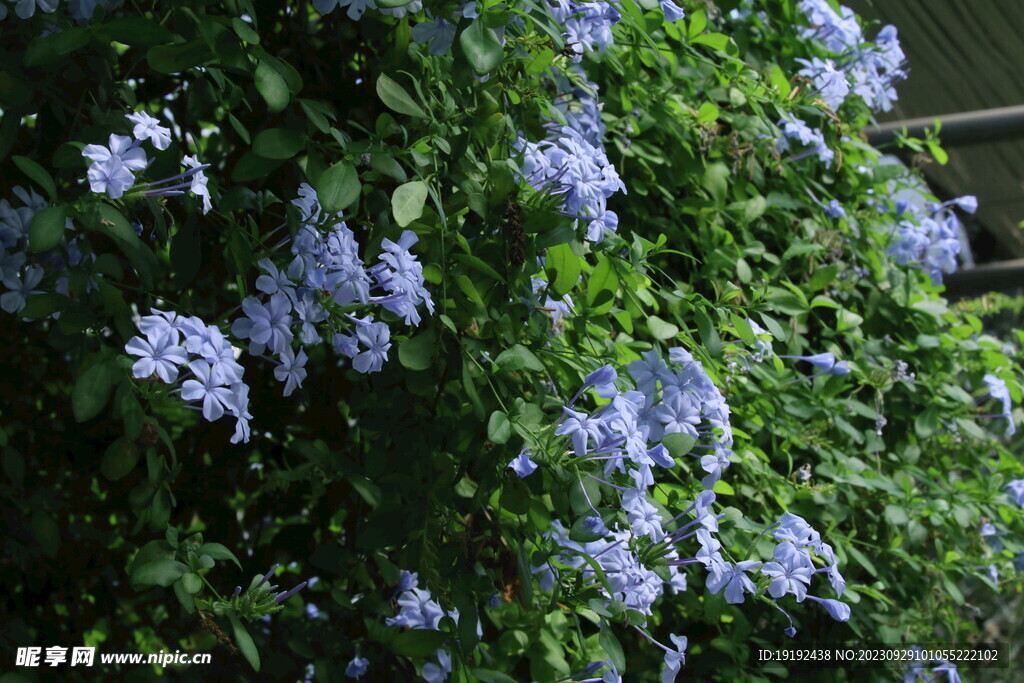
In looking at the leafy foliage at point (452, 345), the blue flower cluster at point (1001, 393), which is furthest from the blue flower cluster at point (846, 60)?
the blue flower cluster at point (1001, 393)

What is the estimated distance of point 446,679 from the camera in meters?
1.16

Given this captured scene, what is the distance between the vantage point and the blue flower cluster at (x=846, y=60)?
1.72m

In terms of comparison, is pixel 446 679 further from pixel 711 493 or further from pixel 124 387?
pixel 124 387

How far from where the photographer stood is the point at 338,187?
98 cm

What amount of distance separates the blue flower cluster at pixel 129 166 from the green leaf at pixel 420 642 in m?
0.53

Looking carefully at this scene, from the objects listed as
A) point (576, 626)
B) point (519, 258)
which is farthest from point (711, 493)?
point (519, 258)

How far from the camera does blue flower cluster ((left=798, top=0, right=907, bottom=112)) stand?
5.65ft

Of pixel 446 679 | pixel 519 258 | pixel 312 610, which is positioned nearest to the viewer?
pixel 519 258

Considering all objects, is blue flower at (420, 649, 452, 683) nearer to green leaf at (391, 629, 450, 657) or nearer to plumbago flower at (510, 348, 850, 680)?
green leaf at (391, 629, 450, 657)

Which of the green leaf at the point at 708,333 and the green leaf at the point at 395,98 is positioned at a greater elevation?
the green leaf at the point at 395,98

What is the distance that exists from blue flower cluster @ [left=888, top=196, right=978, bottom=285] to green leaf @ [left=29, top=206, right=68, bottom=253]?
151 centimetres

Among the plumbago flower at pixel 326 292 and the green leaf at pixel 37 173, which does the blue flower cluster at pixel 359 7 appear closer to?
the plumbago flower at pixel 326 292

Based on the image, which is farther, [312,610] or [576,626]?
[312,610]

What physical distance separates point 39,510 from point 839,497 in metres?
1.19
